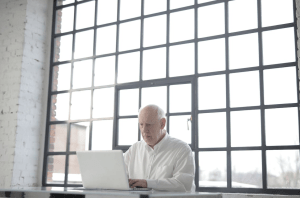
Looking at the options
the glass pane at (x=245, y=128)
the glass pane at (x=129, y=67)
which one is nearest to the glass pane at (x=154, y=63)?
the glass pane at (x=129, y=67)

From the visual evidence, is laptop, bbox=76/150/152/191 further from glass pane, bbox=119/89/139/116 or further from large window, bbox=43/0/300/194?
glass pane, bbox=119/89/139/116

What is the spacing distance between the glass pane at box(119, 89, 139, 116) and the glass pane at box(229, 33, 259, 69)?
46.9 inches

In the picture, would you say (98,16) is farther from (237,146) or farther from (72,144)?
(237,146)

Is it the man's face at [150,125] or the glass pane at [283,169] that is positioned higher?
the man's face at [150,125]

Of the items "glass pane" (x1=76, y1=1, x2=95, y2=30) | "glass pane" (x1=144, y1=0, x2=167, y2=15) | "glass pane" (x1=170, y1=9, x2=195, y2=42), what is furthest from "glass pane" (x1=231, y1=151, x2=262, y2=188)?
"glass pane" (x1=76, y1=1, x2=95, y2=30)

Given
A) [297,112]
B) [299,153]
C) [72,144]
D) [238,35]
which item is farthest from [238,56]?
[72,144]

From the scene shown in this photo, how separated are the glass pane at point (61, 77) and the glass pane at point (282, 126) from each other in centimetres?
275

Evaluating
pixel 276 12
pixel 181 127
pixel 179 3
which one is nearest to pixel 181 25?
pixel 179 3

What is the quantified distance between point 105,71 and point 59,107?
0.89 metres

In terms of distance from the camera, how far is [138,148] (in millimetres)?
3291

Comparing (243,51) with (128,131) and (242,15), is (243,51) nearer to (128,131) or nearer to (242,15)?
(242,15)

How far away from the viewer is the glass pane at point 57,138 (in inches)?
195

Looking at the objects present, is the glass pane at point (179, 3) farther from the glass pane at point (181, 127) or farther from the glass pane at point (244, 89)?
the glass pane at point (181, 127)

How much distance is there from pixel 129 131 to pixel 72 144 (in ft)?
3.05
